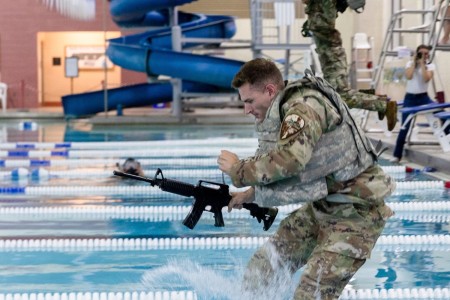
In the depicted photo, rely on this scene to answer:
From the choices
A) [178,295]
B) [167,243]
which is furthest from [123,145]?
[178,295]

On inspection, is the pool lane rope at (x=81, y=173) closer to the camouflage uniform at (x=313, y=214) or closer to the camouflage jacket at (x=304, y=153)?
the camouflage uniform at (x=313, y=214)

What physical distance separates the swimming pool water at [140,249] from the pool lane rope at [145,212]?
0.04ft

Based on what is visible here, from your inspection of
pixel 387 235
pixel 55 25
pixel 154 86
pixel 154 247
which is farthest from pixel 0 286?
pixel 55 25

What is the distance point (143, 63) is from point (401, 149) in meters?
9.25

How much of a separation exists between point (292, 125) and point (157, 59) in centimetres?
1564

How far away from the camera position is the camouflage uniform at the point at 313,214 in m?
3.19

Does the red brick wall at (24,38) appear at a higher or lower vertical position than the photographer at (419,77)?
higher

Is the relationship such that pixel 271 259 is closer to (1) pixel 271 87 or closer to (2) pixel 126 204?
(1) pixel 271 87

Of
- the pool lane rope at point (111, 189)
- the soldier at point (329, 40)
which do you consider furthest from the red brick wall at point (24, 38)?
the soldier at point (329, 40)

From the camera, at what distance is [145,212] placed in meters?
7.40

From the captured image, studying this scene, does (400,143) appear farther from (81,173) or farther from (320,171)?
(320,171)

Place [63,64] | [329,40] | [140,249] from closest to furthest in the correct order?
[140,249] → [329,40] → [63,64]

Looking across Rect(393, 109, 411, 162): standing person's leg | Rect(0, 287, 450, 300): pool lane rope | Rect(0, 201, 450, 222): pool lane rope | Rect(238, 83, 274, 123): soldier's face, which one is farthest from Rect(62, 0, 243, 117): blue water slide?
Rect(238, 83, 274, 123): soldier's face

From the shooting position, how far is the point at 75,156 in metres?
12.5
